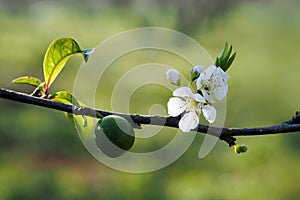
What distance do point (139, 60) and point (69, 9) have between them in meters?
3.80

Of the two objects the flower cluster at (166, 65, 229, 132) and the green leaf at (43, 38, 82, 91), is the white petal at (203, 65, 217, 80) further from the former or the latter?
the green leaf at (43, 38, 82, 91)

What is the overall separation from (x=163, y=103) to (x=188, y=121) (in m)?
4.47

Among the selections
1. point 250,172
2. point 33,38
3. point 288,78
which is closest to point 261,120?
point 250,172

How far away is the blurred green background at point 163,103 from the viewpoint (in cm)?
329

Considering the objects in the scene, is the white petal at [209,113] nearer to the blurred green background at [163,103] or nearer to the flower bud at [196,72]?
the flower bud at [196,72]

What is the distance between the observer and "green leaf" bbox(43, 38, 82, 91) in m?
0.71

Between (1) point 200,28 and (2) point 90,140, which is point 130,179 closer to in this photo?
(2) point 90,140

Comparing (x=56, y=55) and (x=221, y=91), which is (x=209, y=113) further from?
(x=56, y=55)

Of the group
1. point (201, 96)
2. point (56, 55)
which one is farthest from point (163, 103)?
point (201, 96)

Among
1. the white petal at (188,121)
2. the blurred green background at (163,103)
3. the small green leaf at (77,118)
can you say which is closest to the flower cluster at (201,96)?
the white petal at (188,121)

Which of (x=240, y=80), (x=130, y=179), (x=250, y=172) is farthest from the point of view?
(x=240, y=80)

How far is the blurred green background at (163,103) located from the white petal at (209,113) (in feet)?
8.23

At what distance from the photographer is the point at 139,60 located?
6.33m

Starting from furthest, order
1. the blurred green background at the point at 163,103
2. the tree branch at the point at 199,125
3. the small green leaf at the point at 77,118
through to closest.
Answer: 1. the blurred green background at the point at 163,103
2. the small green leaf at the point at 77,118
3. the tree branch at the point at 199,125
